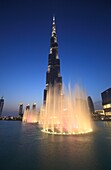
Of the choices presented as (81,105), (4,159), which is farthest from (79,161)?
(81,105)

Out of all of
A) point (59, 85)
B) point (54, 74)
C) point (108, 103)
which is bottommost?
point (108, 103)

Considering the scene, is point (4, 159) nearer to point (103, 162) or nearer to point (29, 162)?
point (29, 162)

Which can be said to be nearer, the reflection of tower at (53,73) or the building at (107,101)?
the building at (107,101)

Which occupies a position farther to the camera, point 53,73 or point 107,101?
point 53,73

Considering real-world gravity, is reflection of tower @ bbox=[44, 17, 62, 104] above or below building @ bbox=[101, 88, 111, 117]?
above

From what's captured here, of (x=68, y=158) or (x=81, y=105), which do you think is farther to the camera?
(x=81, y=105)

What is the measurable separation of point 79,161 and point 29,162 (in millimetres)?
4300

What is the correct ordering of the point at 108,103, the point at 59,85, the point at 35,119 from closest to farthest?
the point at 35,119, the point at 108,103, the point at 59,85

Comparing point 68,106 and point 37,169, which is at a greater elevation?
point 68,106

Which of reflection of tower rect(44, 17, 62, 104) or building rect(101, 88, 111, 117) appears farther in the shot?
reflection of tower rect(44, 17, 62, 104)

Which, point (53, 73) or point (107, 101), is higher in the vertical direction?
point (53, 73)

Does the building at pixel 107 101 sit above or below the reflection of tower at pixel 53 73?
below

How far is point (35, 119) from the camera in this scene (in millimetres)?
106438

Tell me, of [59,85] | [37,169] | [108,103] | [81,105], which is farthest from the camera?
[59,85]
